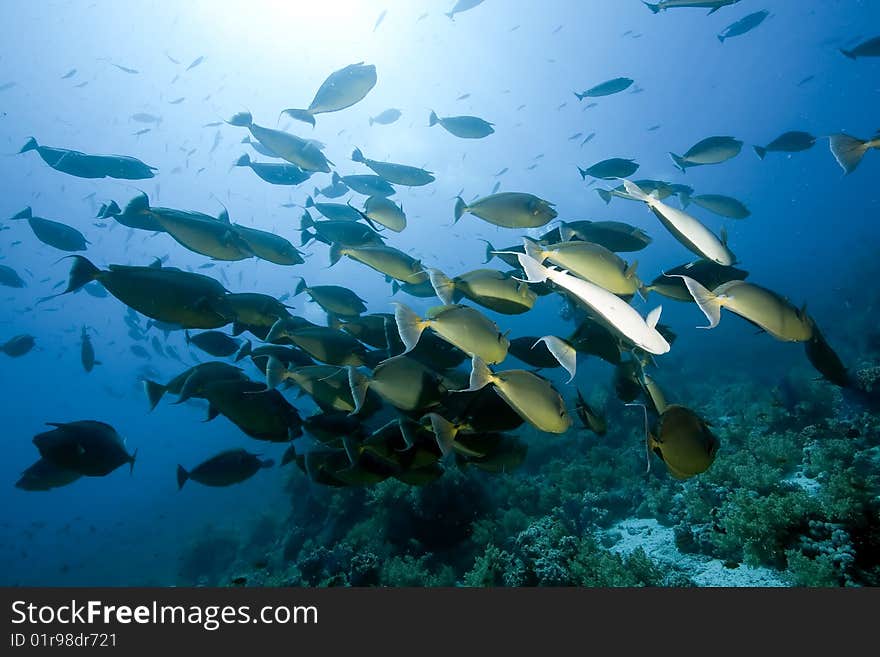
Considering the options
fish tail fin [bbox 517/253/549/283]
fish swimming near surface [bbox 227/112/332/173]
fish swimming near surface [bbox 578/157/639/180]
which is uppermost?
fish swimming near surface [bbox 227/112/332/173]

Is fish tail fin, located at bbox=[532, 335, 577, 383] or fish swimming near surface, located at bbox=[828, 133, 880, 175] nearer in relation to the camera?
fish tail fin, located at bbox=[532, 335, 577, 383]

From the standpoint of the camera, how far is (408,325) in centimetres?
254

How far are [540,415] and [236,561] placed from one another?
18512mm

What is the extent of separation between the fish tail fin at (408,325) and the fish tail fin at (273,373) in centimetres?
118

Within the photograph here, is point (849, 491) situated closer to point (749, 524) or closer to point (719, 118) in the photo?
point (749, 524)

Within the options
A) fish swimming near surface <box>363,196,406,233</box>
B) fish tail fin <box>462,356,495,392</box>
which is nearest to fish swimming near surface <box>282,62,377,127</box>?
fish swimming near surface <box>363,196,406,233</box>

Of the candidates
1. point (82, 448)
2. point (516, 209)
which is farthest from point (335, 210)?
point (82, 448)

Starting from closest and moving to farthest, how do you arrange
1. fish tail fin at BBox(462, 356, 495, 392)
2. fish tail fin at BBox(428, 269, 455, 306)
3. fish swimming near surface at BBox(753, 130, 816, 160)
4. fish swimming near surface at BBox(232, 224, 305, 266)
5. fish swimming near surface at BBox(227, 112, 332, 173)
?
fish tail fin at BBox(462, 356, 495, 392) < fish tail fin at BBox(428, 269, 455, 306) < fish swimming near surface at BBox(232, 224, 305, 266) < fish swimming near surface at BBox(227, 112, 332, 173) < fish swimming near surface at BBox(753, 130, 816, 160)

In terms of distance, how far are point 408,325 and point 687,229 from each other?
1.73 meters

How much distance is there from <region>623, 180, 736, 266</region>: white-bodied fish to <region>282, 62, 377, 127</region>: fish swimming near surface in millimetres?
3956

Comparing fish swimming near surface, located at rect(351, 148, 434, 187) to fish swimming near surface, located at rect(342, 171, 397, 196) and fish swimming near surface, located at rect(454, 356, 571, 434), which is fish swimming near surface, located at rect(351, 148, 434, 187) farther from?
fish swimming near surface, located at rect(454, 356, 571, 434)

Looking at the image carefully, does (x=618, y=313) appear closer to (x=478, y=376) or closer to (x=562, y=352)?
(x=562, y=352)

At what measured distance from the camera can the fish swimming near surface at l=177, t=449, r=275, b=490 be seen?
13.9 ft

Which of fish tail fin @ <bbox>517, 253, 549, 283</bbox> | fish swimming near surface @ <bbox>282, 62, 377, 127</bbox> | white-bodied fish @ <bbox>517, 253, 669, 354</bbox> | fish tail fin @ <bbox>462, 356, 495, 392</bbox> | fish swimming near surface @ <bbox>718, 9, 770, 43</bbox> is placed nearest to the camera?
white-bodied fish @ <bbox>517, 253, 669, 354</bbox>
